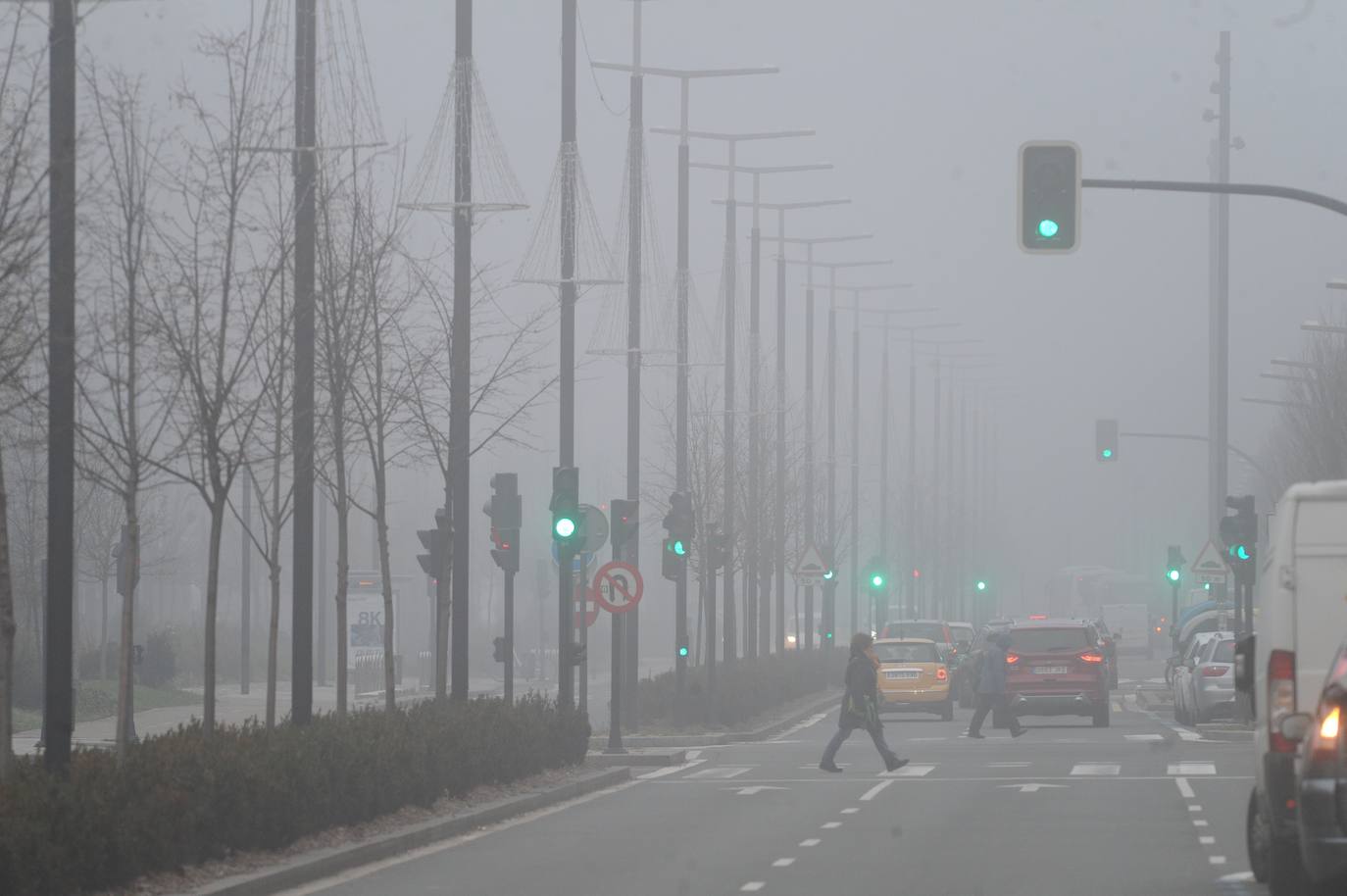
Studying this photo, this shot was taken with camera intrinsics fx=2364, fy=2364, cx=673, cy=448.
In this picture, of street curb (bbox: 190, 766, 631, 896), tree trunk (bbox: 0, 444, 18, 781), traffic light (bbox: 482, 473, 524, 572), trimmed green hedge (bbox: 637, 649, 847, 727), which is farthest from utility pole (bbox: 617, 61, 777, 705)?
tree trunk (bbox: 0, 444, 18, 781)

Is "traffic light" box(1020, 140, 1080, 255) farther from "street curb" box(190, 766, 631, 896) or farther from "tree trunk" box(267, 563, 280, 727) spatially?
"tree trunk" box(267, 563, 280, 727)

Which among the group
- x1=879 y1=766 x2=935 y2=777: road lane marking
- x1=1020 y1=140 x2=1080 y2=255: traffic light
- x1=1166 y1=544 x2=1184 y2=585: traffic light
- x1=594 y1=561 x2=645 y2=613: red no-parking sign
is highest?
x1=1020 y1=140 x2=1080 y2=255: traffic light

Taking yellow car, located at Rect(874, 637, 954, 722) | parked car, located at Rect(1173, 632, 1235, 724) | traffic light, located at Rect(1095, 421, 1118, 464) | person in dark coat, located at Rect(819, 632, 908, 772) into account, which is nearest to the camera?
person in dark coat, located at Rect(819, 632, 908, 772)

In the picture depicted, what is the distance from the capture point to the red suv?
39812mm

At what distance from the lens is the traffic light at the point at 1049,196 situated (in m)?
22.1

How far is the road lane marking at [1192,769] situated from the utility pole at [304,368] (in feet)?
38.9

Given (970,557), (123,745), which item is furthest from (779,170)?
(970,557)

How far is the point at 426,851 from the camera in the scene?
18422mm

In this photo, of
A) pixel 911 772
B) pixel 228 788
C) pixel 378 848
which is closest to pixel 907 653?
pixel 911 772

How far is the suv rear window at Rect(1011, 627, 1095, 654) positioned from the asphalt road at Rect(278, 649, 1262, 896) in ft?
25.2

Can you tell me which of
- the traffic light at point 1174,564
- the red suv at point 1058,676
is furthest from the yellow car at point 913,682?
the traffic light at point 1174,564

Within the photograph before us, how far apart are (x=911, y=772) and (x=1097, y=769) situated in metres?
2.23

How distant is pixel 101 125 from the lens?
18.2m

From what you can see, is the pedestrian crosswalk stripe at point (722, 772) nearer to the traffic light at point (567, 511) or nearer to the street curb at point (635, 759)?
the street curb at point (635, 759)
